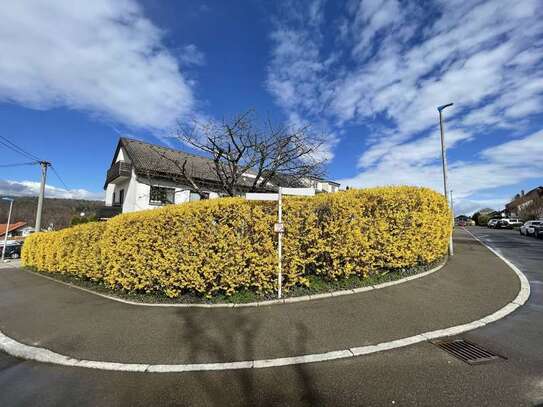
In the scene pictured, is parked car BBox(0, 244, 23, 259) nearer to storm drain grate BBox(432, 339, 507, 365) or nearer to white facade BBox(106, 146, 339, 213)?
white facade BBox(106, 146, 339, 213)

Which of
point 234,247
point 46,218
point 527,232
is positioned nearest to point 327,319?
point 234,247

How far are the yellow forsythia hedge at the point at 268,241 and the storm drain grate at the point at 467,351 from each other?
2.50m

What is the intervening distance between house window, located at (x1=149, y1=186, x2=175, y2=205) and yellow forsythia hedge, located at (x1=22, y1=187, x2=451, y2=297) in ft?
42.7

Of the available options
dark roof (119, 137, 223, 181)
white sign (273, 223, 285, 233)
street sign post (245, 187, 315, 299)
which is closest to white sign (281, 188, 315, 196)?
street sign post (245, 187, 315, 299)

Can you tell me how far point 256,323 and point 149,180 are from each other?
16.3 m

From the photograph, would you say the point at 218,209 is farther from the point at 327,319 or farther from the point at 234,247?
the point at 327,319

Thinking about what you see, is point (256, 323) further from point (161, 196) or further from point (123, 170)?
point (123, 170)

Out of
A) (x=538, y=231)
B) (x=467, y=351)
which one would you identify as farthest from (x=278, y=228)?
(x=538, y=231)

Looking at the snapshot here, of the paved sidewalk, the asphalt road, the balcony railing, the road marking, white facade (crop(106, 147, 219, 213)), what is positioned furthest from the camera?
the balcony railing

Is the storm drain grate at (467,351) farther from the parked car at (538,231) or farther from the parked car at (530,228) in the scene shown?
the parked car at (530,228)

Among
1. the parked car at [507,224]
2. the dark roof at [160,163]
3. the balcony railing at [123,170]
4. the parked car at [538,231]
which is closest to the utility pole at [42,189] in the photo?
the dark roof at [160,163]

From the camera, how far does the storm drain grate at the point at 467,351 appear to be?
329 cm

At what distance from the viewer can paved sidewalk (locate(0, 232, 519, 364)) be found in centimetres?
391

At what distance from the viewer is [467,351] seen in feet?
11.5
